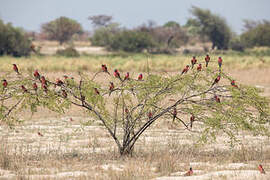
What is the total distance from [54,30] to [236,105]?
270ft

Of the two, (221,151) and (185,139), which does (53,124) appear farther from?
(221,151)

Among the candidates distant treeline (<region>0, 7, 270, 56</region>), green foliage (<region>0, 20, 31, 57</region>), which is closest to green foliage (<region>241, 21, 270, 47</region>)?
distant treeline (<region>0, 7, 270, 56</region>)

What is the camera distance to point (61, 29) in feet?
294

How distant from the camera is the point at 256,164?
903cm

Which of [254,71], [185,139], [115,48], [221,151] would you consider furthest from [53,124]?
[115,48]

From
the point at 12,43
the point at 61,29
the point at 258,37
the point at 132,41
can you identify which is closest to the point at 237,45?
the point at 258,37

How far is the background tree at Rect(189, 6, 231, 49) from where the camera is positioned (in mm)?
72000

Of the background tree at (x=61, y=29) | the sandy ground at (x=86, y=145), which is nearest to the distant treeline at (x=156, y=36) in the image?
the background tree at (x=61, y=29)

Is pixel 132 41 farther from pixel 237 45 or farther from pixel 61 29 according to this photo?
pixel 61 29

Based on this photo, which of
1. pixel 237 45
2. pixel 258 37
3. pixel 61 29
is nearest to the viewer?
pixel 258 37

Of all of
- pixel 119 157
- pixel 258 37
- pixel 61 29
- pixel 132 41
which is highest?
pixel 61 29

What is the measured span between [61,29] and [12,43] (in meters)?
44.2

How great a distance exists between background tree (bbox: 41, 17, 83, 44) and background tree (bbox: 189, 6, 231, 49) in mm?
25099

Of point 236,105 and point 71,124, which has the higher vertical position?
point 236,105
